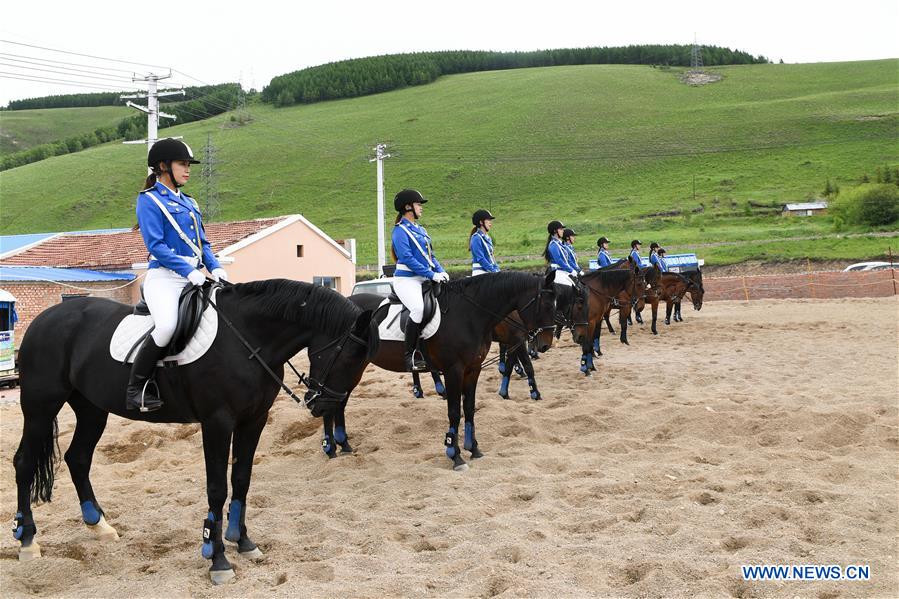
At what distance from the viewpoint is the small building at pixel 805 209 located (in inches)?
2030

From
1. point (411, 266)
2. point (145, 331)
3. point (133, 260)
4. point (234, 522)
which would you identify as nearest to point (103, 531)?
point (234, 522)

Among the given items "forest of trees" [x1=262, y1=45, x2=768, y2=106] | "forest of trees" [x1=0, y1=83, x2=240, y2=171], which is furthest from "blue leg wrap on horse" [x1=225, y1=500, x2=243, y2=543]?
"forest of trees" [x1=262, y1=45, x2=768, y2=106]

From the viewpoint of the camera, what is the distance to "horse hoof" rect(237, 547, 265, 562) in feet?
16.4

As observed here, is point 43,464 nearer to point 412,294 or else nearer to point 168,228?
point 168,228

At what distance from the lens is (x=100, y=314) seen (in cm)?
554

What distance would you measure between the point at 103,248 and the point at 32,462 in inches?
1036

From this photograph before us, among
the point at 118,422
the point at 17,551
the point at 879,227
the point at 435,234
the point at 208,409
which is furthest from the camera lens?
the point at 435,234

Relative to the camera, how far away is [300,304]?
5.12m

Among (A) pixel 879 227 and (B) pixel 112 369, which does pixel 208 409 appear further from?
(A) pixel 879 227

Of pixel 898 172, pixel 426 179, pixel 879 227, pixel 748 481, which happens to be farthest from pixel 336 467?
pixel 426 179

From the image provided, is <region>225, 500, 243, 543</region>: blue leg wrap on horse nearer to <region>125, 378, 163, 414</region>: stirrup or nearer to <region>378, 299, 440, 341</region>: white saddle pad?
<region>125, 378, 163, 414</region>: stirrup

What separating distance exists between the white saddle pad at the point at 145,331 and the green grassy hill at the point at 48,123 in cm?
13447

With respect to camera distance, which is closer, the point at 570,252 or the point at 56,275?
the point at 570,252

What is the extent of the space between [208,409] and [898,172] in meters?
62.8
